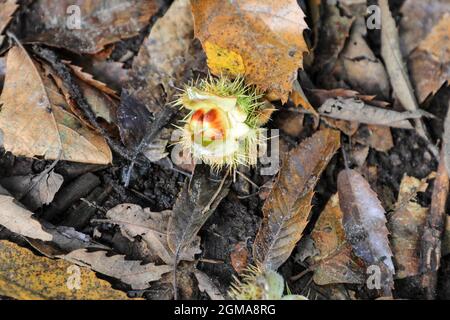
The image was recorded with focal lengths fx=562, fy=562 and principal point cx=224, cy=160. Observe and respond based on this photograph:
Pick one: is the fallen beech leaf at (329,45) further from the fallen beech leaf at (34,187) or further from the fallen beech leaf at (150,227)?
the fallen beech leaf at (34,187)

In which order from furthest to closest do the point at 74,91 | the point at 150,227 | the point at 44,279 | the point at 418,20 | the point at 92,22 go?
the point at 418,20
the point at 92,22
the point at 74,91
the point at 150,227
the point at 44,279

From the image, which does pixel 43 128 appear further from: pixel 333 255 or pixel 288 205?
pixel 333 255

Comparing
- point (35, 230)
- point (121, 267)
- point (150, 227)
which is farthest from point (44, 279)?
point (150, 227)

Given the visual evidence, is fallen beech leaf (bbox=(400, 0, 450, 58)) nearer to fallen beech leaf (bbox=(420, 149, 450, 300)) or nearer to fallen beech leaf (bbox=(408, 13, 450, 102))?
fallen beech leaf (bbox=(408, 13, 450, 102))

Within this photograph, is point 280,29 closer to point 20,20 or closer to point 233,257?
point 233,257

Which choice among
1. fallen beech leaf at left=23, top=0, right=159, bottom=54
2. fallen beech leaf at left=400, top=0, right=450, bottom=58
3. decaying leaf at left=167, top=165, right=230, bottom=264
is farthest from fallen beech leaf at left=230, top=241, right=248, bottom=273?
fallen beech leaf at left=400, top=0, right=450, bottom=58
